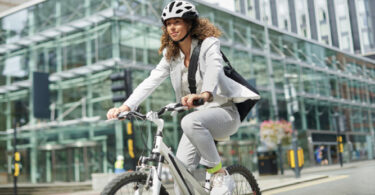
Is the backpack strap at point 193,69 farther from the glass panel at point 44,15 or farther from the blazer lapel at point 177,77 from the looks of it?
the glass panel at point 44,15

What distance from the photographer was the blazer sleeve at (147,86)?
3.11 metres

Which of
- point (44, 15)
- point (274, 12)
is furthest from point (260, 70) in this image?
point (44, 15)

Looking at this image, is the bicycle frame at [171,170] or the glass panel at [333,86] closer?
the bicycle frame at [171,170]

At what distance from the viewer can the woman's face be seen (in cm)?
305

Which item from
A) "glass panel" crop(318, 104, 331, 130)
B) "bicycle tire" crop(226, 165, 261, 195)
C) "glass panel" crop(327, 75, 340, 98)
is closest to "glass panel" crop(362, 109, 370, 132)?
"glass panel" crop(327, 75, 340, 98)

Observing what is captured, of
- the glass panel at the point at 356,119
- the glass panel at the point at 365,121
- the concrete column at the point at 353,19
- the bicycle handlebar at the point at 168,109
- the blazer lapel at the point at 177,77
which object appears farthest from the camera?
the glass panel at the point at 365,121

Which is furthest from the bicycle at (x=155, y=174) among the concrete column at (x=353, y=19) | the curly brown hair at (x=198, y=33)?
the concrete column at (x=353, y=19)

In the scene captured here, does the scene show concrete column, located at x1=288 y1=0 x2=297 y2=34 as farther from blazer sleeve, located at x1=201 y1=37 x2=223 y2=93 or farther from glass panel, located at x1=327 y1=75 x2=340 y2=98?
blazer sleeve, located at x1=201 y1=37 x2=223 y2=93

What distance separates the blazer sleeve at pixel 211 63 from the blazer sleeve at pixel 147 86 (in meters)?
0.40

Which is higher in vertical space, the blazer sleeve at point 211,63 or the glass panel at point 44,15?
the glass panel at point 44,15

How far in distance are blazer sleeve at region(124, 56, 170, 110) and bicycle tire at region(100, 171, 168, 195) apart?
590 mm

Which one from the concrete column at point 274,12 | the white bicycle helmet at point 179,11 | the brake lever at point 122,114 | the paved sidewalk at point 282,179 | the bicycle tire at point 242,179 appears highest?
the concrete column at point 274,12

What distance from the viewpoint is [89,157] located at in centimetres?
2155

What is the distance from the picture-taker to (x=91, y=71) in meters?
21.5
